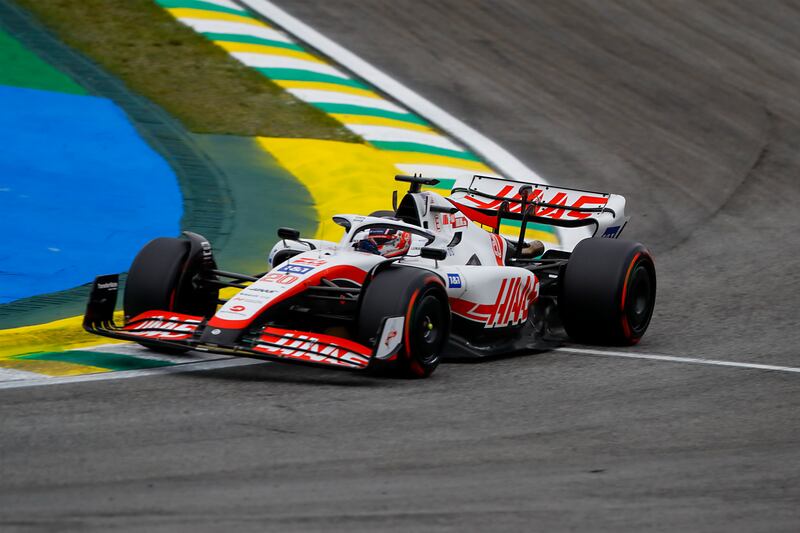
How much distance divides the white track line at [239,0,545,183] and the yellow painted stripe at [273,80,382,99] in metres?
0.33

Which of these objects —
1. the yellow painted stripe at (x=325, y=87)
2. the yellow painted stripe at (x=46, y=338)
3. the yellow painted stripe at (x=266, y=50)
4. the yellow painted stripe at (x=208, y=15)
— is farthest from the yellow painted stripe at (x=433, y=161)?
the yellow painted stripe at (x=46, y=338)

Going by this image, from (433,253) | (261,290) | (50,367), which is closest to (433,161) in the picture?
(433,253)

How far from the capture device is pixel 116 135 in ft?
46.3

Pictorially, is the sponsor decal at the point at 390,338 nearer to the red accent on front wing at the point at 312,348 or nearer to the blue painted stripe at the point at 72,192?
the red accent on front wing at the point at 312,348

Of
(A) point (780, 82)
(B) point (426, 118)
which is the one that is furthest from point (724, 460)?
(A) point (780, 82)

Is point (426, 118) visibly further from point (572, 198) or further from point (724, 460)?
point (724, 460)

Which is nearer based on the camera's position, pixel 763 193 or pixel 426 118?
pixel 763 193

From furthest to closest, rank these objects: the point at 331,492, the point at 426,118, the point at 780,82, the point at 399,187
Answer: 1. the point at 780,82
2. the point at 426,118
3. the point at 399,187
4. the point at 331,492

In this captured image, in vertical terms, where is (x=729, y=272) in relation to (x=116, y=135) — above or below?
below

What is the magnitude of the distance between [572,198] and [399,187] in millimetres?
3179

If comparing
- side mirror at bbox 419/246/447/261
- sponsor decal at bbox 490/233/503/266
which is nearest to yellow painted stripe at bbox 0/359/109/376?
side mirror at bbox 419/246/447/261

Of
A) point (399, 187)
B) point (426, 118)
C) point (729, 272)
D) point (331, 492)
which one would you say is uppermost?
point (426, 118)

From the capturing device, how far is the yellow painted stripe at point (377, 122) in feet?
50.1

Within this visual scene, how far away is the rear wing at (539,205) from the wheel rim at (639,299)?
689 mm
